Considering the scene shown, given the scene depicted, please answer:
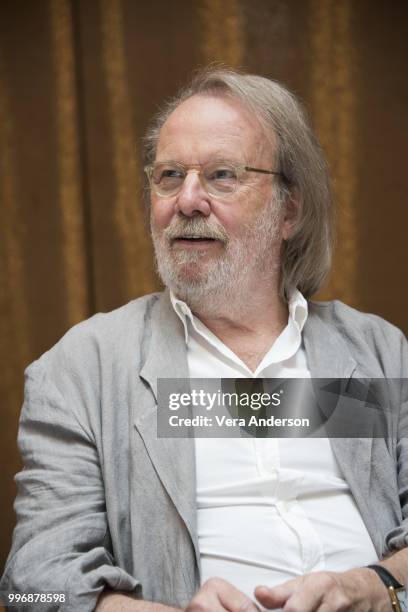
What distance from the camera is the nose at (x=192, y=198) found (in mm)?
1437

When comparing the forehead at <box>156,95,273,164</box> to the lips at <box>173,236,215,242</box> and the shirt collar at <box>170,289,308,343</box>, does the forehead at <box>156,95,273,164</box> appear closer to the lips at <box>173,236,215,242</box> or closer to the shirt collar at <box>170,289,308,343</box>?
the lips at <box>173,236,215,242</box>

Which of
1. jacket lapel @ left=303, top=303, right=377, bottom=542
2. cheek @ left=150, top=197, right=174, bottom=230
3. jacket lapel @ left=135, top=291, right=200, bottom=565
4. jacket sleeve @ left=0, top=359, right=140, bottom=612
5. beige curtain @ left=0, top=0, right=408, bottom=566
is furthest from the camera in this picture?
beige curtain @ left=0, top=0, right=408, bottom=566

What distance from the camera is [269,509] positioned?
1324mm

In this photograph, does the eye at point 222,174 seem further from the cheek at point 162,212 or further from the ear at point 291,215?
the ear at point 291,215

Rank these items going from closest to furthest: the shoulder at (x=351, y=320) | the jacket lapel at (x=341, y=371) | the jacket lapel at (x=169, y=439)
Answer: the jacket lapel at (x=169, y=439) < the jacket lapel at (x=341, y=371) < the shoulder at (x=351, y=320)

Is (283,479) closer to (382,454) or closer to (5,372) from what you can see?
(382,454)

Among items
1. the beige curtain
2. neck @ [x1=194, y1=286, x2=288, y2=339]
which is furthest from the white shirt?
the beige curtain

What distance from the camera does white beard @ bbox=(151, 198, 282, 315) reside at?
4.81 feet

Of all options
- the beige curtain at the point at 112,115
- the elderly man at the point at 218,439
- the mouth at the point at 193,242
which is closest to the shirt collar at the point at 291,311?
the elderly man at the point at 218,439

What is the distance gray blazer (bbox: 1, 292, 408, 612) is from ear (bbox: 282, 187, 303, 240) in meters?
0.31

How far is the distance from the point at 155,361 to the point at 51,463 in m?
0.29

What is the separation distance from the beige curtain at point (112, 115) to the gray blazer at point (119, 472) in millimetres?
640

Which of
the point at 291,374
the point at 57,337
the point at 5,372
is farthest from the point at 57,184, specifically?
the point at 291,374

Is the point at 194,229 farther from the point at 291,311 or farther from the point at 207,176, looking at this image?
the point at 291,311
